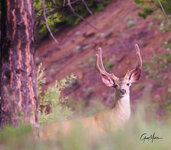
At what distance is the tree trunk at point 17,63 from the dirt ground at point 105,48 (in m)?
16.7

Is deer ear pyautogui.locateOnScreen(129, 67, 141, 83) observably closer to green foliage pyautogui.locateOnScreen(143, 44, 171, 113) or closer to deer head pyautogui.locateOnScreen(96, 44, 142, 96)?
deer head pyautogui.locateOnScreen(96, 44, 142, 96)

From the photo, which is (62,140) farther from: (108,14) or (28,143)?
(108,14)

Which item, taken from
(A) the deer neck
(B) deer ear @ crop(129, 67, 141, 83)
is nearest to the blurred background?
(A) the deer neck

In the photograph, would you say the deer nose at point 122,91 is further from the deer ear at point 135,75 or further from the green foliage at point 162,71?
the green foliage at point 162,71

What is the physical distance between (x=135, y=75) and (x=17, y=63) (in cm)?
299

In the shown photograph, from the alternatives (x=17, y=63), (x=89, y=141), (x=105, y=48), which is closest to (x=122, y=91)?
(x=17, y=63)

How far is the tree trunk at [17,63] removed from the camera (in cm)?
635

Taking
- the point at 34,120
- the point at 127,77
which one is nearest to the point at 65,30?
the point at 127,77

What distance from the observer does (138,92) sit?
76.5 feet

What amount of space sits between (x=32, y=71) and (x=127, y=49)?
2244 cm

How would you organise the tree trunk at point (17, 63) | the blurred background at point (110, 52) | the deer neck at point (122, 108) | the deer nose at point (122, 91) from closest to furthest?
the tree trunk at point (17, 63)
the deer neck at point (122, 108)
the deer nose at point (122, 91)
the blurred background at point (110, 52)

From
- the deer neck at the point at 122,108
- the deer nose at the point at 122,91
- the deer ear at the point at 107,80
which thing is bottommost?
the deer neck at the point at 122,108

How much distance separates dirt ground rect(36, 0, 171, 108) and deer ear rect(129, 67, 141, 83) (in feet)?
46.4
